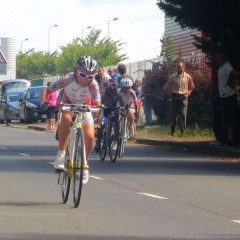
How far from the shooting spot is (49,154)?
2158 centimetres

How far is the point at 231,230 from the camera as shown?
1097 centimetres

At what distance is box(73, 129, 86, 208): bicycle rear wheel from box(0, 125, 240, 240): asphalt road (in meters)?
0.17

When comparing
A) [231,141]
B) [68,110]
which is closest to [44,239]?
[68,110]

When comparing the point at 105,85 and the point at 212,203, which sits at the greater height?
the point at 105,85

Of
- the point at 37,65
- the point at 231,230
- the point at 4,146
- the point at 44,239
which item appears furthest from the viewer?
the point at 37,65

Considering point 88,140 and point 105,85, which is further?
point 105,85

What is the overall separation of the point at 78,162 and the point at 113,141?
727cm

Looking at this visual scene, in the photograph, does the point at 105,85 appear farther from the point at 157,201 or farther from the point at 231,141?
the point at 157,201

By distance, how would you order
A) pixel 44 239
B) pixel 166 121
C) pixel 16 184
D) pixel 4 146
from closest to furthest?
pixel 44 239, pixel 16 184, pixel 4 146, pixel 166 121

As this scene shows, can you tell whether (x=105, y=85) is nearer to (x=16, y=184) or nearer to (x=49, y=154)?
(x=49, y=154)

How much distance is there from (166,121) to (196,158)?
1068 cm

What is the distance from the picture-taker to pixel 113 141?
19.8 metres

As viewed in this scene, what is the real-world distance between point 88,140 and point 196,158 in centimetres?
823

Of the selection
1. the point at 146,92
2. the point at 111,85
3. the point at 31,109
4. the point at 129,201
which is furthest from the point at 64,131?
the point at 31,109
